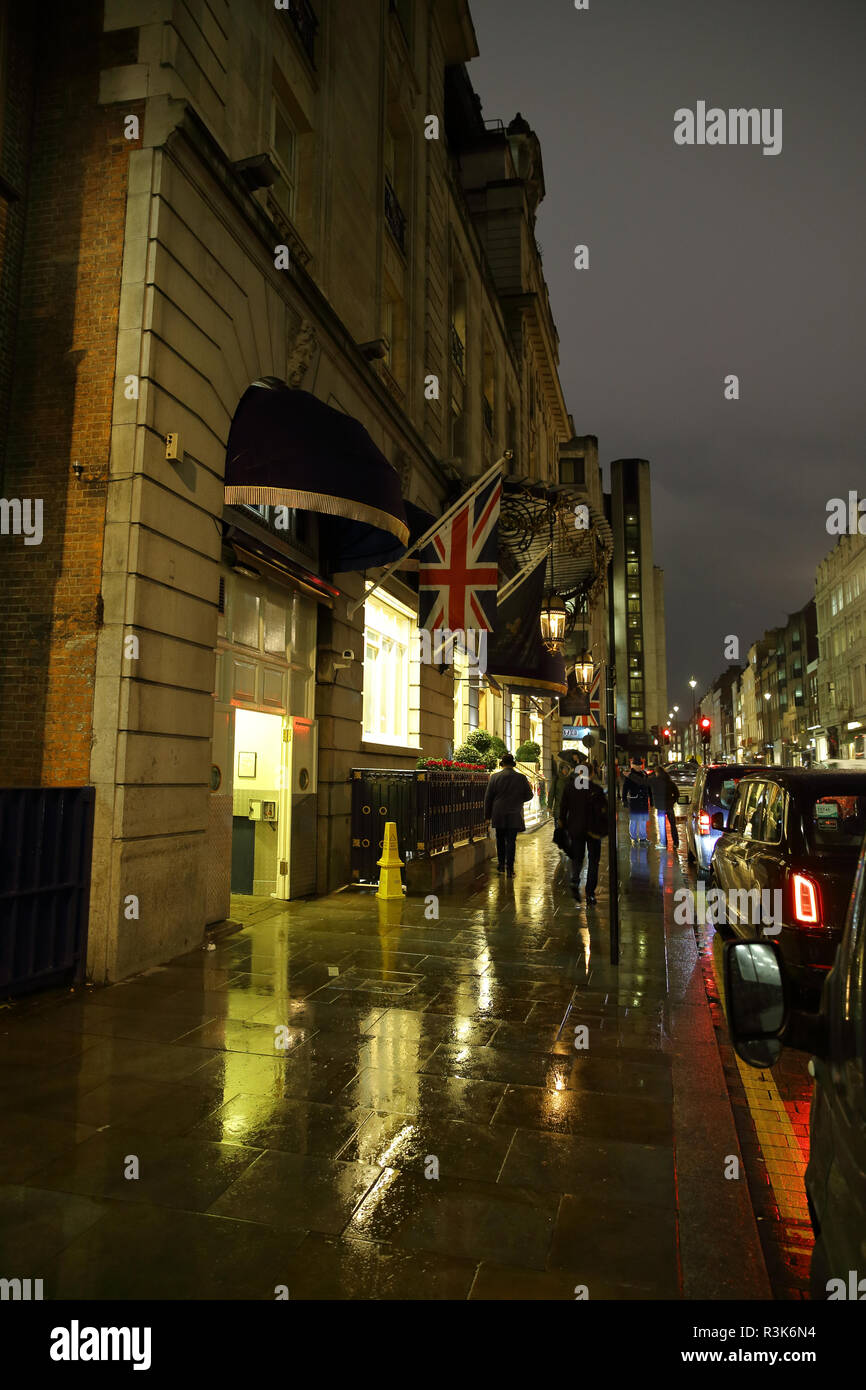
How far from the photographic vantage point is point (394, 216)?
15867 millimetres

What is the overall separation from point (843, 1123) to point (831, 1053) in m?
0.21

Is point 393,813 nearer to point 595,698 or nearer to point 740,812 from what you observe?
point 740,812

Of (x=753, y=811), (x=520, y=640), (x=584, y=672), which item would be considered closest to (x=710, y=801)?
(x=753, y=811)

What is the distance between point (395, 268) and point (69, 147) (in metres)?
8.76

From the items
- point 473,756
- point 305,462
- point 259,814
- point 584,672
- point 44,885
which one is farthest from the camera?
point 584,672

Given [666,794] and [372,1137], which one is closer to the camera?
[372,1137]

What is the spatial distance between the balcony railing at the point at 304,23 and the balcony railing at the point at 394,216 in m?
3.56

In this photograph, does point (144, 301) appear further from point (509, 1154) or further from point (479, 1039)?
point (509, 1154)

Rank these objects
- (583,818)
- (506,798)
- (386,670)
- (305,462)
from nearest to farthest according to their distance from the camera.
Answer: (305,462) < (583,818) < (506,798) < (386,670)

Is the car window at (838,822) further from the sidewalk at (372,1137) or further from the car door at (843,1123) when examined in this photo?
the car door at (843,1123)

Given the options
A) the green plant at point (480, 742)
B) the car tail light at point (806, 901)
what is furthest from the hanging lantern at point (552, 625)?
the car tail light at point (806, 901)

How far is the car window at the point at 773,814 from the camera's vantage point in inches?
253

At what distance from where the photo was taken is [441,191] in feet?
62.2

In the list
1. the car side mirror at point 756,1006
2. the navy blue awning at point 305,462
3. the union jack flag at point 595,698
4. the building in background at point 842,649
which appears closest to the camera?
the car side mirror at point 756,1006
